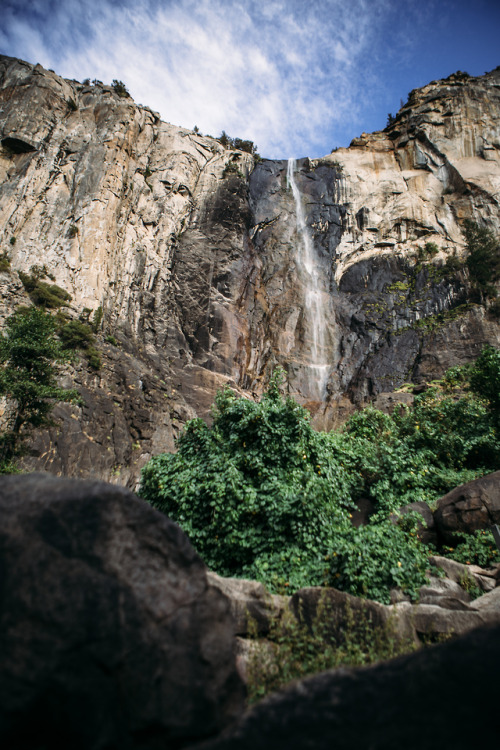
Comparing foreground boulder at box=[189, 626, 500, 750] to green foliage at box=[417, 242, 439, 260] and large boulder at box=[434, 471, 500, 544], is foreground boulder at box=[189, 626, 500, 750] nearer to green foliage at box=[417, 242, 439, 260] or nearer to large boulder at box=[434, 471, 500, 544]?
large boulder at box=[434, 471, 500, 544]

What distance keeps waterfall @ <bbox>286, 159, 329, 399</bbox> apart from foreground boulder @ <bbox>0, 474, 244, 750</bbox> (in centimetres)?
2677

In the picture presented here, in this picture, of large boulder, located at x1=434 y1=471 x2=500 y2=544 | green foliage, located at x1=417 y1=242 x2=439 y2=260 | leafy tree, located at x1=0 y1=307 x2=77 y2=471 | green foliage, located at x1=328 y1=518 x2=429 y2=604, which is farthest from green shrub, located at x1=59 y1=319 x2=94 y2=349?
green foliage, located at x1=417 y1=242 x2=439 y2=260

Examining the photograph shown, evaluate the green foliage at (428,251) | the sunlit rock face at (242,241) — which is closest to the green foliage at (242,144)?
the sunlit rock face at (242,241)

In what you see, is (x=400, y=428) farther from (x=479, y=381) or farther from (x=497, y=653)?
(x=497, y=653)

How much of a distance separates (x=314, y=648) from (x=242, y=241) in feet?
104

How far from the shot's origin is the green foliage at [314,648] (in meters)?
3.47

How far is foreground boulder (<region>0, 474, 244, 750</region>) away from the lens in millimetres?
2047

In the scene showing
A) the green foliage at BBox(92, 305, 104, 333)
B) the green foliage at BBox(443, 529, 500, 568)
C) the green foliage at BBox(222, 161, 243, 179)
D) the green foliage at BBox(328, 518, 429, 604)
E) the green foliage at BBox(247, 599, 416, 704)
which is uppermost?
the green foliage at BBox(222, 161, 243, 179)

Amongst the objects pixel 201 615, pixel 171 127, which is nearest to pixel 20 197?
pixel 171 127

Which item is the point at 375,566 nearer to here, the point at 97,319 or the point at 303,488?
the point at 303,488

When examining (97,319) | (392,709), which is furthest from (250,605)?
(97,319)

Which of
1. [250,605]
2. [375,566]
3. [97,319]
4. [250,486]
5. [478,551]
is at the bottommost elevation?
[250,605]

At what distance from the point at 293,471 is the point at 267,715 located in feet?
19.8

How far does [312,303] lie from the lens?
106 feet
